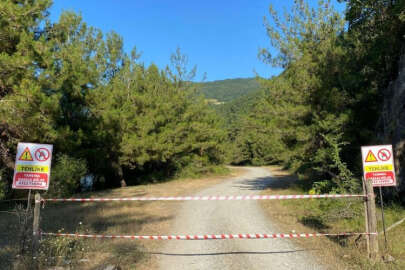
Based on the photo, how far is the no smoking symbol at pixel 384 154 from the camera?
612 cm

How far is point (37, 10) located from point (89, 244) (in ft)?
34.6

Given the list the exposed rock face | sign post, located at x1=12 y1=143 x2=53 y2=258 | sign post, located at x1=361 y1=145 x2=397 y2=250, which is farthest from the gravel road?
the exposed rock face

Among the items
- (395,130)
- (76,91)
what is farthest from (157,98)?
(395,130)

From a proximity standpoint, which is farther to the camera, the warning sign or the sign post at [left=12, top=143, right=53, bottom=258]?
the warning sign

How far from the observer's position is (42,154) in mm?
6133

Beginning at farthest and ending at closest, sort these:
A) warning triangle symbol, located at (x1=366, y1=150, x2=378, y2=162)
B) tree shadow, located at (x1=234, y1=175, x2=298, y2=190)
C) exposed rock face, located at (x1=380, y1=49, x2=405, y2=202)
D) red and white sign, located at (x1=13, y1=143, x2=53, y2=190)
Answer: tree shadow, located at (x1=234, y1=175, x2=298, y2=190) → exposed rock face, located at (x1=380, y1=49, x2=405, y2=202) → warning triangle symbol, located at (x1=366, y1=150, x2=378, y2=162) → red and white sign, located at (x1=13, y1=143, x2=53, y2=190)

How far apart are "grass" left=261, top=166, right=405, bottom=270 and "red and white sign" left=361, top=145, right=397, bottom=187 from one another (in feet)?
4.46

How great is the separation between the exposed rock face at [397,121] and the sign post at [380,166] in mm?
4451

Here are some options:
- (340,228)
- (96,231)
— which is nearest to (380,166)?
(340,228)

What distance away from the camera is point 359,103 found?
47.5ft

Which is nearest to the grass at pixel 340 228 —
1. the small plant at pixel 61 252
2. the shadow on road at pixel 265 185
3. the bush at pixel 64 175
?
the small plant at pixel 61 252

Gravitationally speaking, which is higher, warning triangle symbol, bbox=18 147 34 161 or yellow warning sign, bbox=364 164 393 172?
warning triangle symbol, bbox=18 147 34 161

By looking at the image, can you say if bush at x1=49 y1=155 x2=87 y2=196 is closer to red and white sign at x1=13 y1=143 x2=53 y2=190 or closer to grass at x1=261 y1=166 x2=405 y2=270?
red and white sign at x1=13 y1=143 x2=53 y2=190

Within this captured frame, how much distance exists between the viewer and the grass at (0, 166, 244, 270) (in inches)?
231
